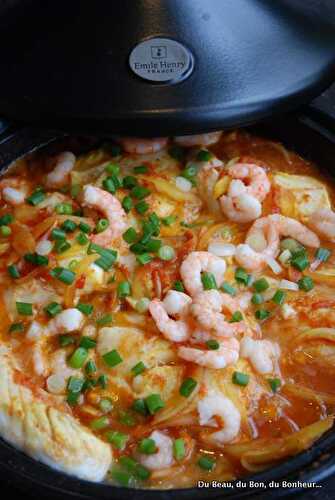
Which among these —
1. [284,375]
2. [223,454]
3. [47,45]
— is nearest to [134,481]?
[223,454]

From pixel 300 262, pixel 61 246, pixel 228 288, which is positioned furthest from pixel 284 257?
pixel 61 246

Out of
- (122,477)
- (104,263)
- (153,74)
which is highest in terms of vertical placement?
(153,74)

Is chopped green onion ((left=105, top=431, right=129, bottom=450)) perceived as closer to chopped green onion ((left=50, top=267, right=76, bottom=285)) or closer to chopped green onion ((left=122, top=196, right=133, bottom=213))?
chopped green onion ((left=50, top=267, right=76, bottom=285))

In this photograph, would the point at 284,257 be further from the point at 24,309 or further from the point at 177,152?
the point at 24,309

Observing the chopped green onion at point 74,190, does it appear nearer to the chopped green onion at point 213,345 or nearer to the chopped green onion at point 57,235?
the chopped green onion at point 57,235

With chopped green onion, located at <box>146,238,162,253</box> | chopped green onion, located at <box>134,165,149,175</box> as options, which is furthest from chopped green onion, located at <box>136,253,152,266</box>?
chopped green onion, located at <box>134,165,149,175</box>

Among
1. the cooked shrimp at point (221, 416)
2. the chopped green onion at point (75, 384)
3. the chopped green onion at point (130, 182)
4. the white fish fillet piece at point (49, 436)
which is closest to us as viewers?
the white fish fillet piece at point (49, 436)

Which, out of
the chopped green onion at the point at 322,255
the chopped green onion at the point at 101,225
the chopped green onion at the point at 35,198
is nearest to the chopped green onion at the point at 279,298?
the chopped green onion at the point at 322,255
